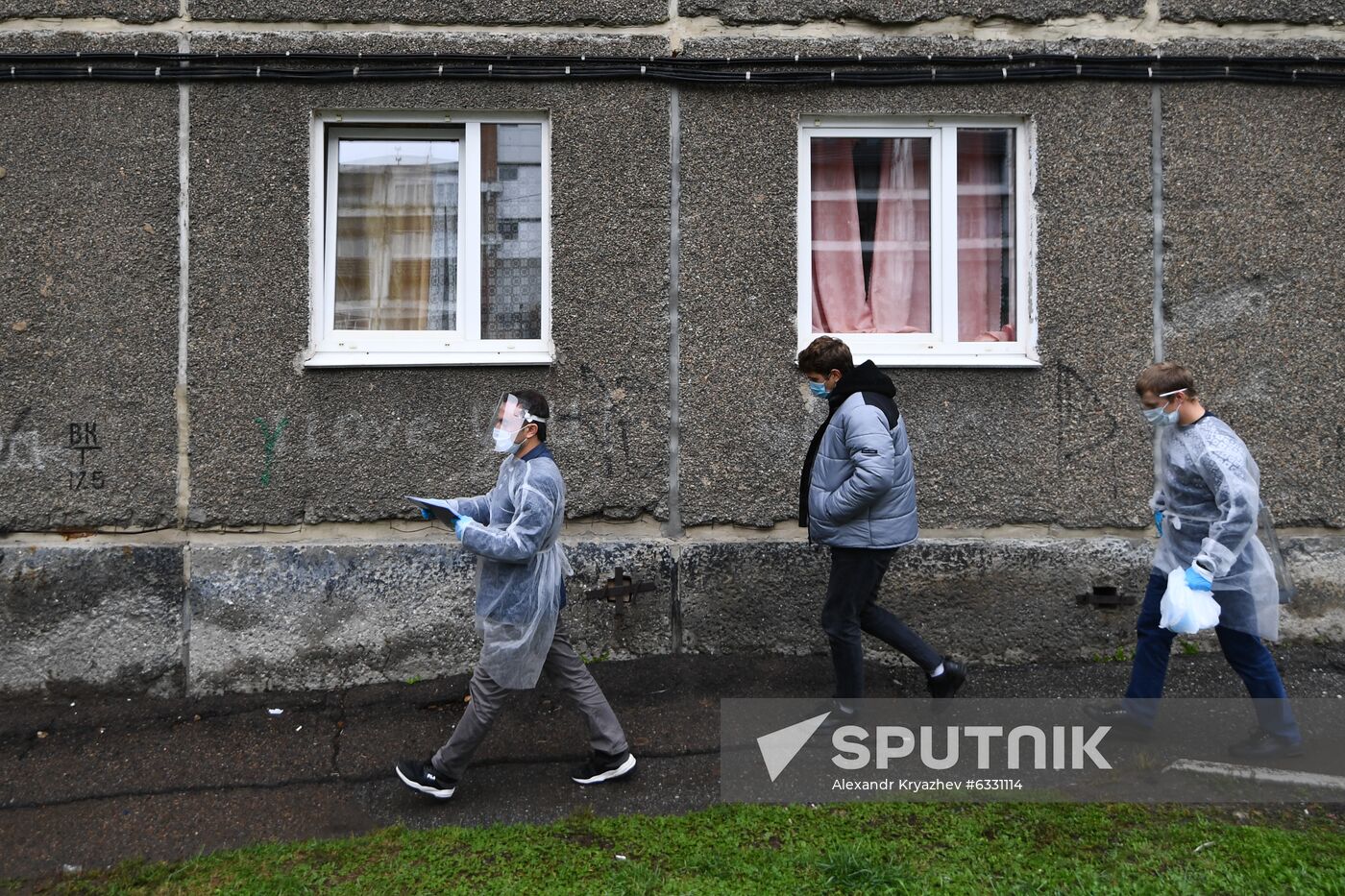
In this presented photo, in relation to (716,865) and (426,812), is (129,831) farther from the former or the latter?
(716,865)

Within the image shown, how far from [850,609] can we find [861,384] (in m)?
1.00

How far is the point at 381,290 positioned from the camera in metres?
5.29

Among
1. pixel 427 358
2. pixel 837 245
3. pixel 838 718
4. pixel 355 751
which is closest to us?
pixel 838 718

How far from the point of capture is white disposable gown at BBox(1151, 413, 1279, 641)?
358cm

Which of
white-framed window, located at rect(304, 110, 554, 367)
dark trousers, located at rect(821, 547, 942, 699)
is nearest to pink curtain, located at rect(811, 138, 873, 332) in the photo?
white-framed window, located at rect(304, 110, 554, 367)

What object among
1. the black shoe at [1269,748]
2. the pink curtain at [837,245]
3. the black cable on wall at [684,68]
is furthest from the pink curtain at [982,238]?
the black shoe at [1269,748]

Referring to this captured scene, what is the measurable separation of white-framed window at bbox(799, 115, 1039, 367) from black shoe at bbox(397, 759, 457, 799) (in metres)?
3.04

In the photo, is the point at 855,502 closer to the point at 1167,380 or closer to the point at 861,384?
the point at 861,384

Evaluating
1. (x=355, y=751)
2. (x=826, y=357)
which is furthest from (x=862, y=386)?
(x=355, y=751)

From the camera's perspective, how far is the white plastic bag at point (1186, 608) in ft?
11.6

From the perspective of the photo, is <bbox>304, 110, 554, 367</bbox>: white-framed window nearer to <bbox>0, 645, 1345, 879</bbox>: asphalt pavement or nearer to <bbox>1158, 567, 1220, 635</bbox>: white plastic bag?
<bbox>0, 645, 1345, 879</bbox>: asphalt pavement

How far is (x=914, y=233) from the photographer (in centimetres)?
546

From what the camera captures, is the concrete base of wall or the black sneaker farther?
the concrete base of wall

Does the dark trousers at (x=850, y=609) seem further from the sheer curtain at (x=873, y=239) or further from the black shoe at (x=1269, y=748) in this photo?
the sheer curtain at (x=873, y=239)
